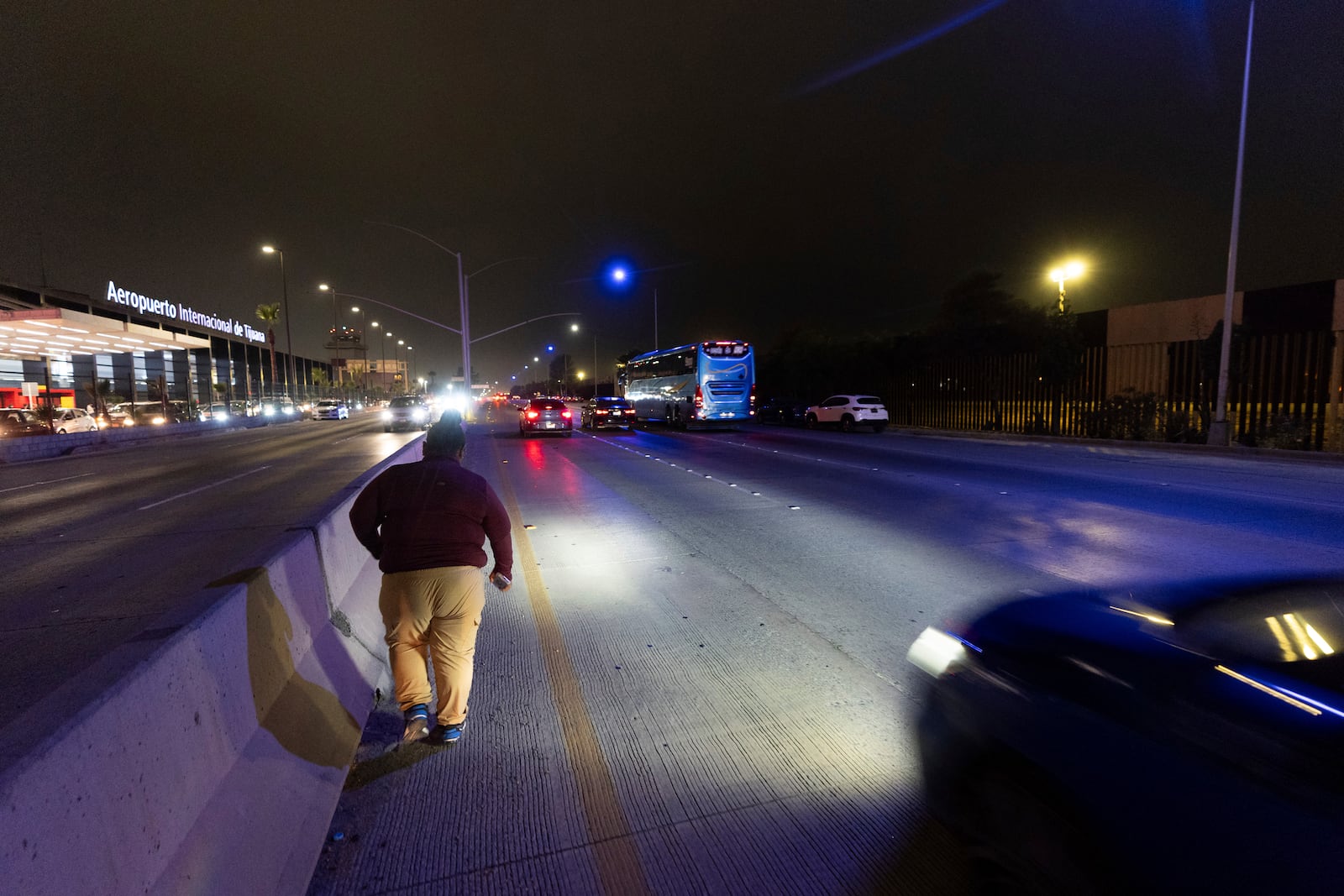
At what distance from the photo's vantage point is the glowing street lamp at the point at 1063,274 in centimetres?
2558

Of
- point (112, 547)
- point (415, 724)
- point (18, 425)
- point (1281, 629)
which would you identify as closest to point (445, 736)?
point (415, 724)

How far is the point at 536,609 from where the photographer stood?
241 inches

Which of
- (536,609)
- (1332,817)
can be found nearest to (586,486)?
(536,609)

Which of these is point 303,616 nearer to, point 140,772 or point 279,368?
point 140,772

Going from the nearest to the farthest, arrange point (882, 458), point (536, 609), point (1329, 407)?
1. point (536, 609)
2. point (882, 458)
3. point (1329, 407)

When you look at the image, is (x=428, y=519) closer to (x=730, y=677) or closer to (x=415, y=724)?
(x=415, y=724)

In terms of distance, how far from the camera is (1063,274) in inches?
1028

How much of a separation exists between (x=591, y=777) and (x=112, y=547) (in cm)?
→ 900

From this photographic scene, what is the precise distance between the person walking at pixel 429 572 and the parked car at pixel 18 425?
33.3 meters

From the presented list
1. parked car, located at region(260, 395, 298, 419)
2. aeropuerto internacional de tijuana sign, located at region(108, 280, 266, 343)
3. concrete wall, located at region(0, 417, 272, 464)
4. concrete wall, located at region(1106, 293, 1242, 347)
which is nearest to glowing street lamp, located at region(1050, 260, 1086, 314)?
concrete wall, located at region(1106, 293, 1242, 347)

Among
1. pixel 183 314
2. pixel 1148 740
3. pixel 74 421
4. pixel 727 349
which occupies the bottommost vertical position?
pixel 1148 740

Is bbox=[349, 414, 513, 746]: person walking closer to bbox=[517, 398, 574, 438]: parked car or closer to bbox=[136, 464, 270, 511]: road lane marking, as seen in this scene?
bbox=[136, 464, 270, 511]: road lane marking

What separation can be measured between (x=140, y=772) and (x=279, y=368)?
112 meters

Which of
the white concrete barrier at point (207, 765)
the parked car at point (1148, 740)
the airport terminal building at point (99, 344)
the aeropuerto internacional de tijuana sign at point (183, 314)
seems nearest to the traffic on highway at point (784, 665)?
the parked car at point (1148, 740)
